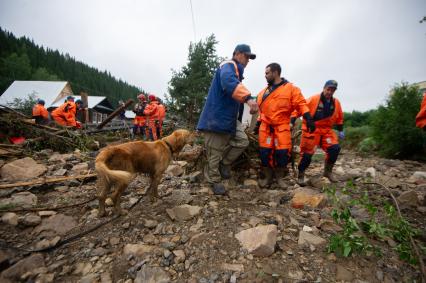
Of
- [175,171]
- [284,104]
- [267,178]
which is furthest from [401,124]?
[175,171]

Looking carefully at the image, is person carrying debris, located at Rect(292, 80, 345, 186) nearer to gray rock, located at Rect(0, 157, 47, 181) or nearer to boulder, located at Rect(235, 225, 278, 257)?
boulder, located at Rect(235, 225, 278, 257)

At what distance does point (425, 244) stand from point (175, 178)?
3922 mm

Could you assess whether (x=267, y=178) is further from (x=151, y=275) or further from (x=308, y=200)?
(x=151, y=275)

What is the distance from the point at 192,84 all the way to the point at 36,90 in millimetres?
29657

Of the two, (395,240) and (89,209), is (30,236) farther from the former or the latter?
(395,240)

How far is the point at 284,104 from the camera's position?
12.1ft

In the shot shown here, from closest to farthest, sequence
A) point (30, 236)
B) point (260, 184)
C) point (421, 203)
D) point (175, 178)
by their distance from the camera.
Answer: point (30, 236) < point (421, 203) < point (260, 184) < point (175, 178)

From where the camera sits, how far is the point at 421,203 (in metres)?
3.30

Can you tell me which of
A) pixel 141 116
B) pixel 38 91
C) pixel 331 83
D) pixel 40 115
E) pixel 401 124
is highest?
pixel 38 91

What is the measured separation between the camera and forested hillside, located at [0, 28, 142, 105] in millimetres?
51559

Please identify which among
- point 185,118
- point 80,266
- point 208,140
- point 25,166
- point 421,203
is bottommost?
point 80,266

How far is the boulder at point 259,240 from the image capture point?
2.04m

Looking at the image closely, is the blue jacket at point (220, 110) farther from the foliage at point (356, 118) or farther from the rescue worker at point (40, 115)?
the foliage at point (356, 118)

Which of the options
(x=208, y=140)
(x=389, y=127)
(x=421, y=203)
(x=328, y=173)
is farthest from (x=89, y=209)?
(x=389, y=127)
